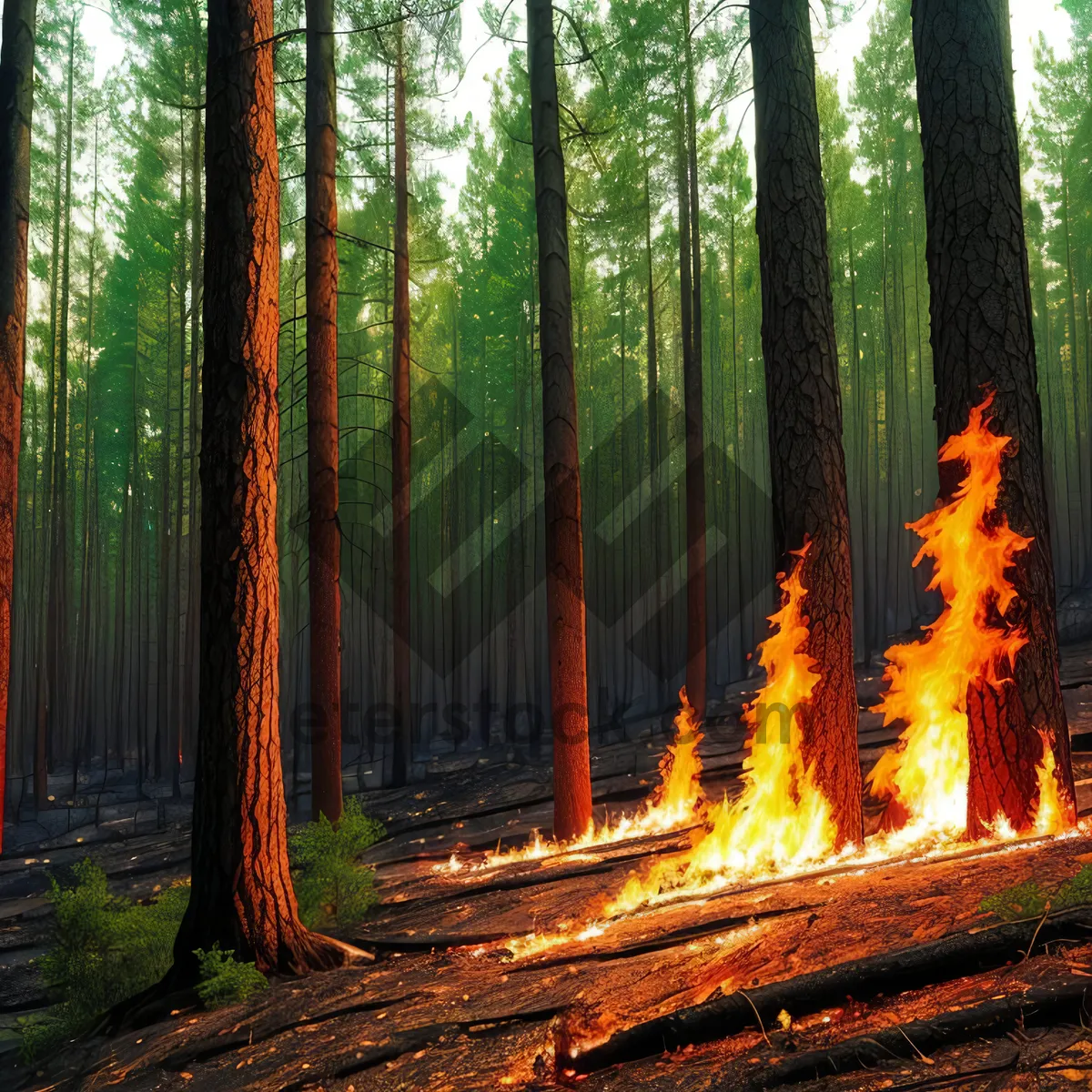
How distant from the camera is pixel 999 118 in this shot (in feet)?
20.1

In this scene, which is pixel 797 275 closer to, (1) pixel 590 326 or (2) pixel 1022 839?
(2) pixel 1022 839

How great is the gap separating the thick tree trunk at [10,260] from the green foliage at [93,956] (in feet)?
10.7

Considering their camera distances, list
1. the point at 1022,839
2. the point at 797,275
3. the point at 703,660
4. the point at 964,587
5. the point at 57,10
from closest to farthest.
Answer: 1. the point at 1022,839
2. the point at 964,587
3. the point at 797,275
4. the point at 703,660
5. the point at 57,10

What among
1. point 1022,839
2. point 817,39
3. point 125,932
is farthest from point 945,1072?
point 817,39

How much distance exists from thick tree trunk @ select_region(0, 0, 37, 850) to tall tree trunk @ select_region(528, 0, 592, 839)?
537 centimetres

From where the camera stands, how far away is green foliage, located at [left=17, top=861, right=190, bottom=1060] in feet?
20.2

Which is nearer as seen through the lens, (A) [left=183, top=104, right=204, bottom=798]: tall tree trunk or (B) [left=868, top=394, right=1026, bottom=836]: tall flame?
(B) [left=868, top=394, right=1026, bottom=836]: tall flame

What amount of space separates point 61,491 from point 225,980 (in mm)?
13542

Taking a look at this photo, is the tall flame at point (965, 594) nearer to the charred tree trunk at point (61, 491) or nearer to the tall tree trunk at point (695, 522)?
the tall tree trunk at point (695, 522)

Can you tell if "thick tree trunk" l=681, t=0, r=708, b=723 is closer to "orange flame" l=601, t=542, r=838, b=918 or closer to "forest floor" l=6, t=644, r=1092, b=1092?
"orange flame" l=601, t=542, r=838, b=918

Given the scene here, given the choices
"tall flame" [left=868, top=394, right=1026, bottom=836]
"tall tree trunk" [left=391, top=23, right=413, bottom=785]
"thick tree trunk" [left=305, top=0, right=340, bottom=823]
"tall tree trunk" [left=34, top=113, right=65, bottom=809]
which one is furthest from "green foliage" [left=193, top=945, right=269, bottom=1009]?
"tall tree trunk" [left=34, top=113, right=65, bottom=809]

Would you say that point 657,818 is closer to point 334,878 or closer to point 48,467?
point 334,878

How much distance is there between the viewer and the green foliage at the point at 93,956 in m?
6.16

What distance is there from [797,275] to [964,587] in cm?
290
